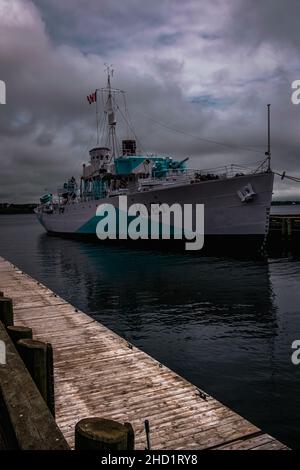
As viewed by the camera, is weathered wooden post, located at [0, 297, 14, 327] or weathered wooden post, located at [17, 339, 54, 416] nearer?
weathered wooden post, located at [17, 339, 54, 416]

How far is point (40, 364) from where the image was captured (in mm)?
5684

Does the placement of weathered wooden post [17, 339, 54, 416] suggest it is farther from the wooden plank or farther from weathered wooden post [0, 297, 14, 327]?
weathered wooden post [0, 297, 14, 327]

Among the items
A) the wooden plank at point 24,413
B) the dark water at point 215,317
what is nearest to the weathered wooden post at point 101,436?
the wooden plank at point 24,413

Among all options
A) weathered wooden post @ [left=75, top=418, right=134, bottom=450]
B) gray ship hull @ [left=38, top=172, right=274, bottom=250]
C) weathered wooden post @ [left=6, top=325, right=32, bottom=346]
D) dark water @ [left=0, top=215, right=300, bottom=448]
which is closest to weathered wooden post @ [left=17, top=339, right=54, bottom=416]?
weathered wooden post @ [left=6, top=325, right=32, bottom=346]

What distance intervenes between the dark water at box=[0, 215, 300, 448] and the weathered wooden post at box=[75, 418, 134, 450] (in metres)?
4.89

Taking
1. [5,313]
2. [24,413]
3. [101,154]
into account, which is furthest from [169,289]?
[101,154]

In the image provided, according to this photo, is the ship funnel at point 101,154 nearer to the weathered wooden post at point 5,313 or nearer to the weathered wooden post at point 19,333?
the weathered wooden post at point 5,313

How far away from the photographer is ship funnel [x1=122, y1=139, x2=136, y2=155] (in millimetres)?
Result: 54028

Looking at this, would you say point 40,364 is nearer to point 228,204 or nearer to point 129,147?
point 228,204

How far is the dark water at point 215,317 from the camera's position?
9383mm

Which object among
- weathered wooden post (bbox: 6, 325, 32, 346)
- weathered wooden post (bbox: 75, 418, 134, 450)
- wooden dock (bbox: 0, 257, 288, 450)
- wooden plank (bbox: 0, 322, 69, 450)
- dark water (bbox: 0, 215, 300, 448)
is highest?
weathered wooden post (bbox: 6, 325, 32, 346)

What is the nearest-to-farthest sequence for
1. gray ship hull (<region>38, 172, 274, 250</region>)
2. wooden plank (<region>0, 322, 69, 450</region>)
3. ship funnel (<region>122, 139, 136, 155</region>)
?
1. wooden plank (<region>0, 322, 69, 450</region>)
2. gray ship hull (<region>38, 172, 274, 250</region>)
3. ship funnel (<region>122, 139, 136, 155</region>)

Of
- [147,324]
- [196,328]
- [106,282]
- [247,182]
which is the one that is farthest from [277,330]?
[247,182]
